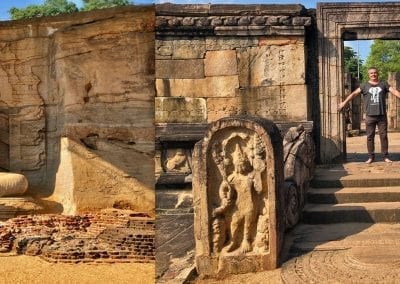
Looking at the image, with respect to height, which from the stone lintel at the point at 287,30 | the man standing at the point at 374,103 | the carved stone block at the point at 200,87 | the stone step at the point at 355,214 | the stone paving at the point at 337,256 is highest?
the stone lintel at the point at 287,30

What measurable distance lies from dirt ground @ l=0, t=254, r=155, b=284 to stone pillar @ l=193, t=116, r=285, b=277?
206cm

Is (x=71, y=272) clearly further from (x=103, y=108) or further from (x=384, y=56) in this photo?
(x=384, y=56)

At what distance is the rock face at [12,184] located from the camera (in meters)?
9.73

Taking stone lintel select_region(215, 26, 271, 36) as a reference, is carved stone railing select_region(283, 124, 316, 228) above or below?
below

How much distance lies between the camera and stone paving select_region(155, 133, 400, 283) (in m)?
4.12

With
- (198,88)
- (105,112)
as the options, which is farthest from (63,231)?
(198,88)

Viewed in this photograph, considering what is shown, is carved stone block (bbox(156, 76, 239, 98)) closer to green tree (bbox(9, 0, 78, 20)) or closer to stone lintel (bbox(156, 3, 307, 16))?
stone lintel (bbox(156, 3, 307, 16))

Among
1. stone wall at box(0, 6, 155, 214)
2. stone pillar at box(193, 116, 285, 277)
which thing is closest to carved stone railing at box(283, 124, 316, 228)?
stone pillar at box(193, 116, 285, 277)

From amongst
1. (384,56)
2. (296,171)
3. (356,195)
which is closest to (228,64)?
(296,171)

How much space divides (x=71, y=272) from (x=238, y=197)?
320cm

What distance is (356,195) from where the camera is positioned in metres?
6.15

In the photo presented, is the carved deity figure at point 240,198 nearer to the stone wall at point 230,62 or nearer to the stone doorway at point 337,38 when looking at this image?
the stone wall at point 230,62

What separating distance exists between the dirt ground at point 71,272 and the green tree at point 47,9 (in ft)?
38.5

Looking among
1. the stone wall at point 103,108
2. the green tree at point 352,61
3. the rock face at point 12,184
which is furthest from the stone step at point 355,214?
the green tree at point 352,61
